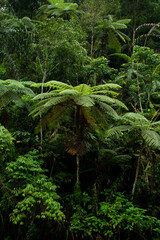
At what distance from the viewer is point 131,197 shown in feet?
12.7

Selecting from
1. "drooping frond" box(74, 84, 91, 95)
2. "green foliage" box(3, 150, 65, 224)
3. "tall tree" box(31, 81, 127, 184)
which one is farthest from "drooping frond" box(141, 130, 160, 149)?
"green foliage" box(3, 150, 65, 224)

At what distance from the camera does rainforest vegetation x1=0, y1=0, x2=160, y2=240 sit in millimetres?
3221

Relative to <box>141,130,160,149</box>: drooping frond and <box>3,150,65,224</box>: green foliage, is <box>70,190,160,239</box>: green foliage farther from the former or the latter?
<box>141,130,160,149</box>: drooping frond

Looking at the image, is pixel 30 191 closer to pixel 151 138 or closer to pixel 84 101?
pixel 84 101

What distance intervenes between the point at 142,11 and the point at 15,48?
8.09 m

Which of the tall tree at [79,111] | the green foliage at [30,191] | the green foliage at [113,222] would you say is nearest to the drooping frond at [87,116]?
the tall tree at [79,111]

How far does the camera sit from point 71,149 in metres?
3.70

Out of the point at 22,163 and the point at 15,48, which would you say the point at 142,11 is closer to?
the point at 15,48

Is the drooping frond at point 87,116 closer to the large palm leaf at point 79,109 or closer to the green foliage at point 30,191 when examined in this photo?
the large palm leaf at point 79,109

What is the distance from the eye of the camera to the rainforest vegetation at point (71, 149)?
10.6ft

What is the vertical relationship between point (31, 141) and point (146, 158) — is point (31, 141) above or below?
above

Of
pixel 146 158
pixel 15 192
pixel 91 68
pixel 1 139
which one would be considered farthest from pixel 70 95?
pixel 91 68

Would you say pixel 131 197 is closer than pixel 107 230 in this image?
No

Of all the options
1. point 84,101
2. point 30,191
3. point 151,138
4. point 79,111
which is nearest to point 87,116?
point 79,111
